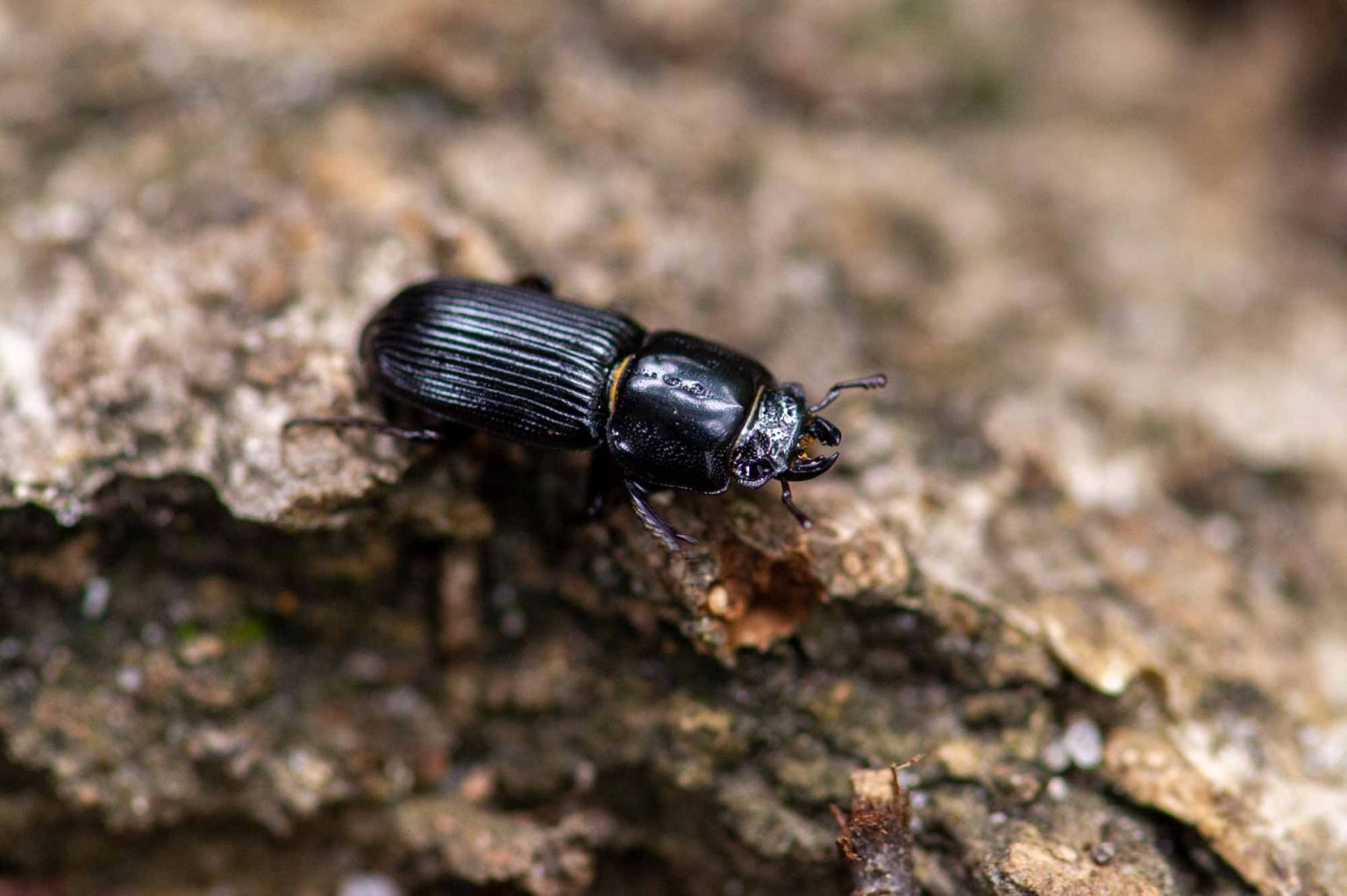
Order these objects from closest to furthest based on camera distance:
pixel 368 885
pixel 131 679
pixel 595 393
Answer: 1. pixel 595 393
2. pixel 131 679
3. pixel 368 885

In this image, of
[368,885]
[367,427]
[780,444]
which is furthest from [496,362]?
[368,885]

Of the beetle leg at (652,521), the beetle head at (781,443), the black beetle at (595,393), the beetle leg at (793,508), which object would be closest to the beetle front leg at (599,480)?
the black beetle at (595,393)

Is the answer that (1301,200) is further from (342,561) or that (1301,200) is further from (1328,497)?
(342,561)

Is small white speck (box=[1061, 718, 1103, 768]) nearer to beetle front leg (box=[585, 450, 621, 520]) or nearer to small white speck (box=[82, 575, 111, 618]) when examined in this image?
beetle front leg (box=[585, 450, 621, 520])

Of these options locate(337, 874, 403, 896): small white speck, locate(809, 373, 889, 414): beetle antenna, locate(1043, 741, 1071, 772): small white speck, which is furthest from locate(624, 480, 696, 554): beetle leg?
locate(337, 874, 403, 896): small white speck

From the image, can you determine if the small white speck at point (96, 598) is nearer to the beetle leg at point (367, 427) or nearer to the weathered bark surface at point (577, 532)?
the weathered bark surface at point (577, 532)

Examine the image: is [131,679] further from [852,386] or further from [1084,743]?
[1084,743]
